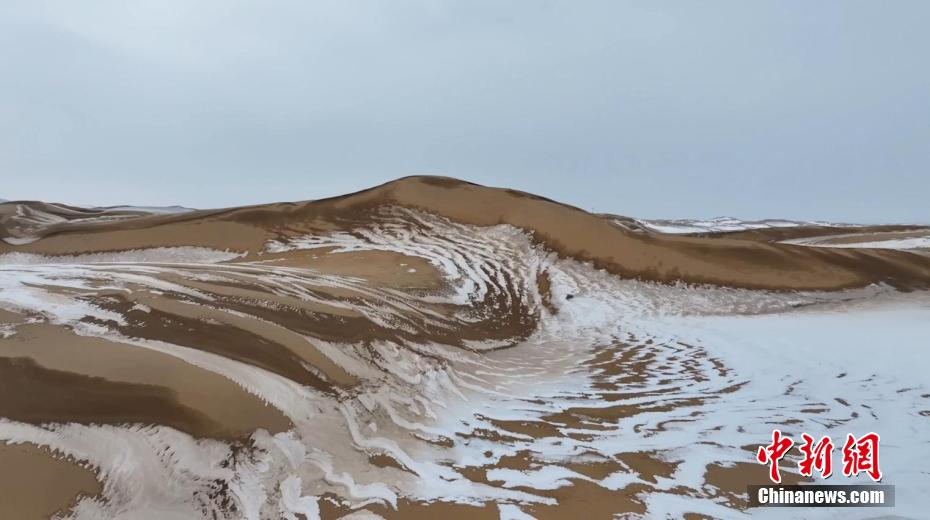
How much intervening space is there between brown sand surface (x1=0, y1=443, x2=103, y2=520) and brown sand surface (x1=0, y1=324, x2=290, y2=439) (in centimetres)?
49

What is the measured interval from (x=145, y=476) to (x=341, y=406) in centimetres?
238

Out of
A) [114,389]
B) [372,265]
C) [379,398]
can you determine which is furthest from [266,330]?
[372,265]

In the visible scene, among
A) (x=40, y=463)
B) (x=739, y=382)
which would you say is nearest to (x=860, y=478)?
(x=739, y=382)

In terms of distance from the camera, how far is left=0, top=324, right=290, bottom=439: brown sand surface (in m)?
4.79

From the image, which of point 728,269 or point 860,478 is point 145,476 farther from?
point 728,269

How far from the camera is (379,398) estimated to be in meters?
7.11

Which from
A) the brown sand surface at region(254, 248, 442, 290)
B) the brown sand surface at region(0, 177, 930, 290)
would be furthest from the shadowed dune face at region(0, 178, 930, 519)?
the brown sand surface at region(0, 177, 930, 290)

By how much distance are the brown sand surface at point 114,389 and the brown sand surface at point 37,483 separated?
0.49 meters

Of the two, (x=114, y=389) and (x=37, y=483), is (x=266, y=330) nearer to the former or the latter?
(x=114, y=389)

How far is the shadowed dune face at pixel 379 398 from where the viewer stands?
4.65 meters

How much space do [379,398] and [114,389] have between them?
3.11m

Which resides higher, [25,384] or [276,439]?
[25,384]

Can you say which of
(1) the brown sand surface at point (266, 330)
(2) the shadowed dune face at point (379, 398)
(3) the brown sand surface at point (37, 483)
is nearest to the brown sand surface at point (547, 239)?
(2) the shadowed dune face at point (379, 398)

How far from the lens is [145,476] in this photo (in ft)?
14.4
